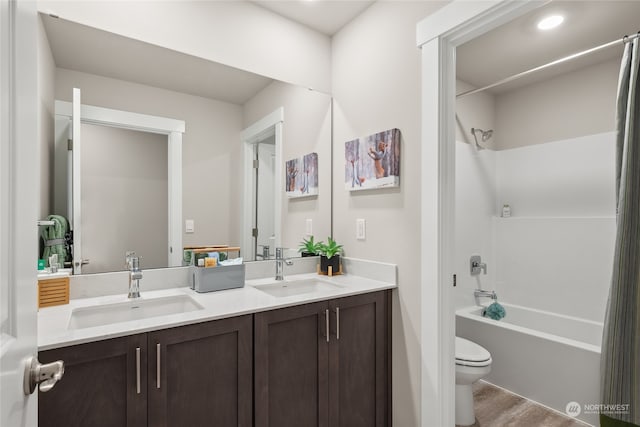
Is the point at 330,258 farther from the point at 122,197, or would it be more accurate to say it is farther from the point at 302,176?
the point at 122,197

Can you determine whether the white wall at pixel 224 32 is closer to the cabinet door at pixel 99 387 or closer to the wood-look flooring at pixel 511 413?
the cabinet door at pixel 99 387

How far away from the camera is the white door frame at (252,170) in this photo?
1.99 meters

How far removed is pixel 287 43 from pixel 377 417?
2213mm

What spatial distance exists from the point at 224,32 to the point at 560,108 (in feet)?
8.96

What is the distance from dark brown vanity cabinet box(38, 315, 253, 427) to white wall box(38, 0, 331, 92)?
139cm

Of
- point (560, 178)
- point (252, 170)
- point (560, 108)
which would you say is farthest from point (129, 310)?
point (560, 108)

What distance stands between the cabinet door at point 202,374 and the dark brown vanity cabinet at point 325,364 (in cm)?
6

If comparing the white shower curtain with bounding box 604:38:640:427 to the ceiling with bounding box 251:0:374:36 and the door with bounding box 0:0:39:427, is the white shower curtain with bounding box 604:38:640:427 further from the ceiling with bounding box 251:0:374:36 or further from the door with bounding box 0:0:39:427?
the door with bounding box 0:0:39:427

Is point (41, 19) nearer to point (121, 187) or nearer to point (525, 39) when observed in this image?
point (121, 187)

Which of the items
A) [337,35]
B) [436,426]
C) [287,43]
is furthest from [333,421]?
[337,35]

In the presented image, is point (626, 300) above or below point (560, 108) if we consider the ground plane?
below

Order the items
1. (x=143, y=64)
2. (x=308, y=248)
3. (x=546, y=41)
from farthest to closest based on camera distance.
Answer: (x=546, y=41) → (x=308, y=248) → (x=143, y=64)

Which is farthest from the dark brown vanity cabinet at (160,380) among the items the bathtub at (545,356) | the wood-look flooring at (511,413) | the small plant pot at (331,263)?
the bathtub at (545,356)

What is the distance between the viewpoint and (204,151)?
1.84 metres
